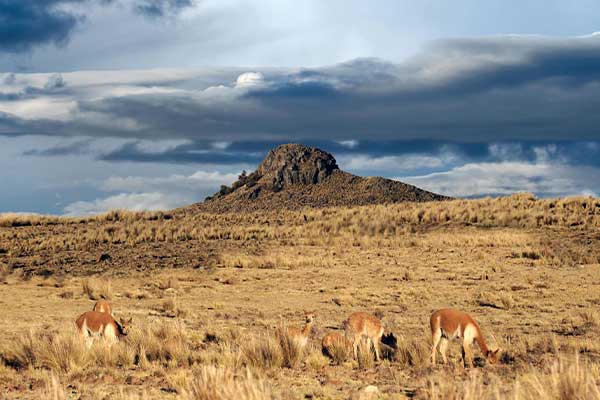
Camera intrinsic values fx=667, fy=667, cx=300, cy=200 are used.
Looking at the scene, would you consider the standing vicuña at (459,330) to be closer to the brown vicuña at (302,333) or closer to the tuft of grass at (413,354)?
the tuft of grass at (413,354)

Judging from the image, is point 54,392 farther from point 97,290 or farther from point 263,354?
point 97,290

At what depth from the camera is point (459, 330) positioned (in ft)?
32.1

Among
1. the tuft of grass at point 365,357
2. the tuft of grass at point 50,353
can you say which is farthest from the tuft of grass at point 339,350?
the tuft of grass at point 50,353

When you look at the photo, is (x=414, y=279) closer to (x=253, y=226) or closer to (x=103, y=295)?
(x=103, y=295)

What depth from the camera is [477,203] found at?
4800 centimetres

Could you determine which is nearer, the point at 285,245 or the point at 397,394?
the point at 397,394

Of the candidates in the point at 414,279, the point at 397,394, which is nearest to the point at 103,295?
the point at 414,279


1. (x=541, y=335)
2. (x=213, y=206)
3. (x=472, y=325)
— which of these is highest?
(x=213, y=206)

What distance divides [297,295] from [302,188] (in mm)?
43900

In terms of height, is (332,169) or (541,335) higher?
(332,169)

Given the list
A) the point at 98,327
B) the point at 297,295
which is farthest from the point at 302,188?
the point at 98,327

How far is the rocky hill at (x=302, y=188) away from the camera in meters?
62.6

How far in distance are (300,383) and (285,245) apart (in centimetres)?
2531

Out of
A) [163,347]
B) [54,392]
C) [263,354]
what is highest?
[54,392]
